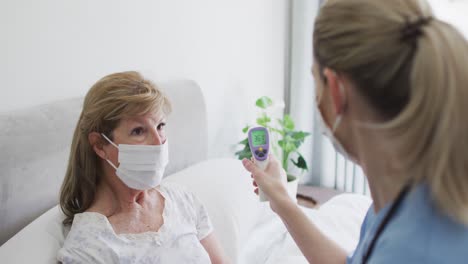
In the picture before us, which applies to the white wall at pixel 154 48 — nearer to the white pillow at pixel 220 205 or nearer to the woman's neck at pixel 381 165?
the white pillow at pixel 220 205

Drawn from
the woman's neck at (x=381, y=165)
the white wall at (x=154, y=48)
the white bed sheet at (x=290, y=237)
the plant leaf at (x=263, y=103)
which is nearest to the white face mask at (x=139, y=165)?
the white wall at (x=154, y=48)

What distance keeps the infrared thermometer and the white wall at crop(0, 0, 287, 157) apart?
66cm

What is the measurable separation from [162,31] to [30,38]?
63cm

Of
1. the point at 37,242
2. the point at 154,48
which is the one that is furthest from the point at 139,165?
the point at 154,48

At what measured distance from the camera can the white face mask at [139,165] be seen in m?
1.31

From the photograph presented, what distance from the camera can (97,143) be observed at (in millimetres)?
1330

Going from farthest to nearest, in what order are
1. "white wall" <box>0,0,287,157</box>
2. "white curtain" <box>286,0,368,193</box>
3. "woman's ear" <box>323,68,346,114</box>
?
1. "white curtain" <box>286,0,368,193</box>
2. "white wall" <box>0,0,287,157</box>
3. "woman's ear" <box>323,68,346,114</box>

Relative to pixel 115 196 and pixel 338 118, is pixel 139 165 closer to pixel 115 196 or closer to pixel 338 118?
pixel 115 196

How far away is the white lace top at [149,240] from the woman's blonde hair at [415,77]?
76 cm

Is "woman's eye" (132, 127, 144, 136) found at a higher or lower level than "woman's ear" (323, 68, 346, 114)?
lower

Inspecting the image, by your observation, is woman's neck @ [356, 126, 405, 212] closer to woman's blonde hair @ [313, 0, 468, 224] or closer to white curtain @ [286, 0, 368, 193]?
woman's blonde hair @ [313, 0, 468, 224]

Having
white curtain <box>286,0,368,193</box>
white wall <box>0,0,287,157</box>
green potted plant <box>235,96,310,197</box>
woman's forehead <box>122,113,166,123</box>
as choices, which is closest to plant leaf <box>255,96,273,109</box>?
green potted plant <box>235,96,310,197</box>

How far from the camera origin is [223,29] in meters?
2.36

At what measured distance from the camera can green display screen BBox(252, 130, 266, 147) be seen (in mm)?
1316
